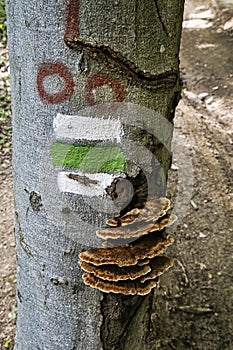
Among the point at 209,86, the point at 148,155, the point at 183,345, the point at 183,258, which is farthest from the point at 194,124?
the point at 148,155

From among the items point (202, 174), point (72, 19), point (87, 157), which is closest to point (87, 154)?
point (87, 157)

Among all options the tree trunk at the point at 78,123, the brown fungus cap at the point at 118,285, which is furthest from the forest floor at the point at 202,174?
the brown fungus cap at the point at 118,285

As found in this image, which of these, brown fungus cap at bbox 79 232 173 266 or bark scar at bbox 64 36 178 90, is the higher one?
bark scar at bbox 64 36 178 90

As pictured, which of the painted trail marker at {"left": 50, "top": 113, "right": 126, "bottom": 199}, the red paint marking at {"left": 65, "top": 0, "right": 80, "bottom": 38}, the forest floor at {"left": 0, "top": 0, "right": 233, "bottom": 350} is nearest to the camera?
the red paint marking at {"left": 65, "top": 0, "right": 80, "bottom": 38}

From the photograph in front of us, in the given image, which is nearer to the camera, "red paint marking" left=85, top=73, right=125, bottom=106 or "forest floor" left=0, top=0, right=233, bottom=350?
"red paint marking" left=85, top=73, right=125, bottom=106

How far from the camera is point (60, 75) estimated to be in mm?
826

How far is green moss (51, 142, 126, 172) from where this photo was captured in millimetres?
893

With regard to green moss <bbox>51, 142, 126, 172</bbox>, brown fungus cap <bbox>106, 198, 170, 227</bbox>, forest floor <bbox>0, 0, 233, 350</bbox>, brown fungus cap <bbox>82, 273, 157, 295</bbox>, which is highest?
green moss <bbox>51, 142, 126, 172</bbox>

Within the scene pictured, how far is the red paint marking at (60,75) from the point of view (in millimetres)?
822

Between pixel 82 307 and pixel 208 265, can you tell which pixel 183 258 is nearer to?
pixel 208 265

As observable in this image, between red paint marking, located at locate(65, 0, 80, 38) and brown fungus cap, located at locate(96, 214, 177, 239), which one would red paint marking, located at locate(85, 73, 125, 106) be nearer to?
red paint marking, located at locate(65, 0, 80, 38)

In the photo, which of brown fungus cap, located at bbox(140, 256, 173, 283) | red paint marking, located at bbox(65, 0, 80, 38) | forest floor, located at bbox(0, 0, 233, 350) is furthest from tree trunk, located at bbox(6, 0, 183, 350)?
forest floor, located at bbox(0, 0, 233, 350)

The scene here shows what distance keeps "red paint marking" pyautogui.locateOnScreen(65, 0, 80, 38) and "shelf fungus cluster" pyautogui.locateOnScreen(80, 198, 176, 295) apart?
346mm

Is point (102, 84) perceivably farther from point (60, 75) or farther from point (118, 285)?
point (118, 285)
